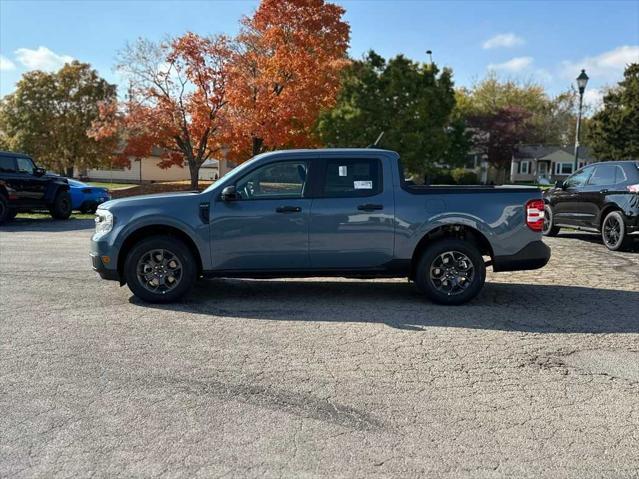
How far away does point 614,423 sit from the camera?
3.53m

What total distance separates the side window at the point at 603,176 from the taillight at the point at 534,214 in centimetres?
590

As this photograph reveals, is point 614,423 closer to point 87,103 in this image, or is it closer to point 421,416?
point 421,416

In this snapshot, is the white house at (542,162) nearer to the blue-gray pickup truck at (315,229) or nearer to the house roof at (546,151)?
the house roof at (546,151)

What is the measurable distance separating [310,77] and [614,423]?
21186 mm

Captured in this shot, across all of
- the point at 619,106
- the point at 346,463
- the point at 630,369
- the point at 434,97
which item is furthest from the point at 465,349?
the point at 619,106

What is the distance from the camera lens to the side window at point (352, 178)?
648 cm

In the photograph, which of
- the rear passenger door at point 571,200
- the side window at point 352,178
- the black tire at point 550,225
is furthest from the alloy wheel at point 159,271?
the black tire at point 550,225

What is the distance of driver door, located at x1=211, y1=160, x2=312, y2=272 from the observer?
6.36 meters

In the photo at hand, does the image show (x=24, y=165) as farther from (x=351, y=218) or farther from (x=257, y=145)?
(x=351, y=218)

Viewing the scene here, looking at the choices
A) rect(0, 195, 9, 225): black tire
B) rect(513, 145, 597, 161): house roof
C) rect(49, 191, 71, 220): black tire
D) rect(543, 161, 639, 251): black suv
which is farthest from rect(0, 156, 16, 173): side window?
rect(513, 145, 597, 161): house roof

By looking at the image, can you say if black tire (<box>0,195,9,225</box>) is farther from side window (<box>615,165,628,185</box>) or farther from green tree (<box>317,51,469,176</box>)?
green tree (<box>317,51,469,176</box>)

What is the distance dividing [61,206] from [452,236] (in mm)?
14692

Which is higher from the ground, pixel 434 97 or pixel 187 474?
pixel 434 97

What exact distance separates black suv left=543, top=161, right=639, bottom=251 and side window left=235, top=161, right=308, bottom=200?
24.9 feet
